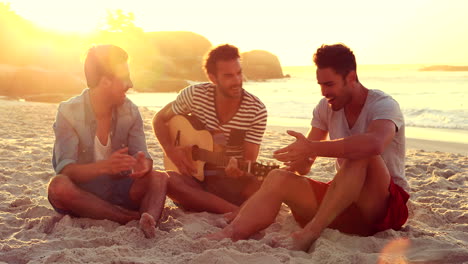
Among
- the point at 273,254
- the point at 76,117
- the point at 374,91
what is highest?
the point at 374,91

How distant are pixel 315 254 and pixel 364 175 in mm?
619

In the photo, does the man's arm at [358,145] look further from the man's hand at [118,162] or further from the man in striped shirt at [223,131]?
the man's hand at [118,162]

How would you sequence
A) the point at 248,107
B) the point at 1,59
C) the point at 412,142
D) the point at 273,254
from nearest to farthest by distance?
the point at 273,254
the point at 248,107
the point at 412,142
the point at 1,59

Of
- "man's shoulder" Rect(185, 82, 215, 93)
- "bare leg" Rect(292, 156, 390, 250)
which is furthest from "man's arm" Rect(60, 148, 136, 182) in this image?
"bare leg" Rect(292, 156, 390, 250)

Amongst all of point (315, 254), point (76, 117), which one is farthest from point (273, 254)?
point (76, 117)

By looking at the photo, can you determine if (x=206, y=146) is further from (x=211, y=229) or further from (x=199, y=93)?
(x=211, y=229)

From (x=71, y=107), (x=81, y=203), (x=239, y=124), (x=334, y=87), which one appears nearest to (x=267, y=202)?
(x=334, y=87)

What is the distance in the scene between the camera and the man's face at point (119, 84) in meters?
3.88

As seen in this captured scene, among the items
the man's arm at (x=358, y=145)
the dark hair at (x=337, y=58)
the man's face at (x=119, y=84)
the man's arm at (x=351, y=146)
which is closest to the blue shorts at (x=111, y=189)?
the man's face at (x=119, y=84)

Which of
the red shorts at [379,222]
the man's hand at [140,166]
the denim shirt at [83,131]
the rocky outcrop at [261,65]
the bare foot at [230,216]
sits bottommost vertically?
the rocky outcrop at [261,65]

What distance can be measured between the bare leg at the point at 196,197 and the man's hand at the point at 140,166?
0.57 metres

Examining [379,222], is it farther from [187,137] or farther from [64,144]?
[64,144]

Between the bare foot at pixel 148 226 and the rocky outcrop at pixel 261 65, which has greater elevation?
the bare foot at pixel 148 226

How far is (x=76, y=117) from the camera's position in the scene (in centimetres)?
388
